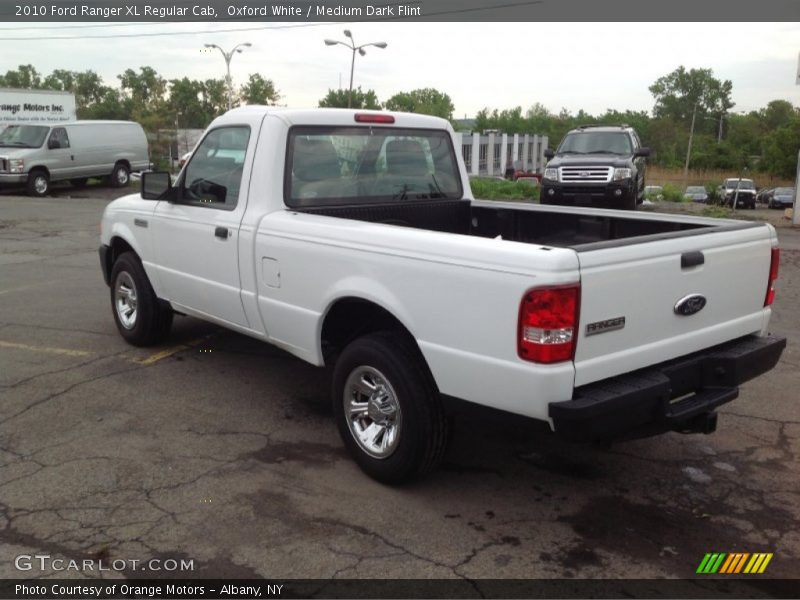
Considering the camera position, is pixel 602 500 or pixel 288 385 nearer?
pixel 602 500

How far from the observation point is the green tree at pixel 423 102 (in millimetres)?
100188

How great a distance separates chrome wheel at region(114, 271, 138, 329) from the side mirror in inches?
39.2

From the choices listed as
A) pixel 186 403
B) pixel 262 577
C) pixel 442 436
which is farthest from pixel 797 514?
pixel 186 403

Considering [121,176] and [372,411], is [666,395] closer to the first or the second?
[372,411]

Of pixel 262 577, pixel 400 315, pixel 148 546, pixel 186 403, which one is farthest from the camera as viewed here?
pixel 186 403

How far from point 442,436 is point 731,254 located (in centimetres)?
177

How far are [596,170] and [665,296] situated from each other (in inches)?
508


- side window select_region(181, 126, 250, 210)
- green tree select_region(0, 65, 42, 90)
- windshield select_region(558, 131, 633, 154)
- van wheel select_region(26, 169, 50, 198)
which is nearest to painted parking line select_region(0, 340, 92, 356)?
side window select_region(181, 126, 250, 210)

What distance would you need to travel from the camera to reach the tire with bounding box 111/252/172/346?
616 cm

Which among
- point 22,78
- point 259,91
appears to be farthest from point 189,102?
point 22,78

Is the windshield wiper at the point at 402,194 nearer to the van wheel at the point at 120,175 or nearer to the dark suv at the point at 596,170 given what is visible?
the dark suv at the point at 596,170

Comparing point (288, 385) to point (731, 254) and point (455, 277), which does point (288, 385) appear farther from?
point (731, 254)

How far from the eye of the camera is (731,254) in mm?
3840

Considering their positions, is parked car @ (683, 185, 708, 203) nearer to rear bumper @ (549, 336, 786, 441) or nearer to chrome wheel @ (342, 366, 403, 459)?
rear bumper @ (549, 336, 786, 441)
